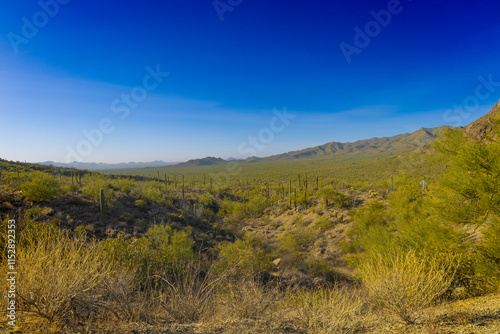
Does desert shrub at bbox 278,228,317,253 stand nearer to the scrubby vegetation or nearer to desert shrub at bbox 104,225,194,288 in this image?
the scrubby vegetation

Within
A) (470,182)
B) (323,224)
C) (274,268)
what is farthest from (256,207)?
(470,182)

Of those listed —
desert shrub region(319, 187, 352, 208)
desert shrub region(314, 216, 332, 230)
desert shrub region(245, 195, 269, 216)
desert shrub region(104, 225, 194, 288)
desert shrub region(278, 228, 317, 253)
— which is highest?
desert shrub region(104, 225, 194, 288)

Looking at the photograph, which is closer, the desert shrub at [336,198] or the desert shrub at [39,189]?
the desert shrub at [39,189]

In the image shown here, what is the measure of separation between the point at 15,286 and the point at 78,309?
92cm

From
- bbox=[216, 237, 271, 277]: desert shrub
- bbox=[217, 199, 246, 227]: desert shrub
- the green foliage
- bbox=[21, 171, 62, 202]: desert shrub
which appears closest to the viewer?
the green foliage

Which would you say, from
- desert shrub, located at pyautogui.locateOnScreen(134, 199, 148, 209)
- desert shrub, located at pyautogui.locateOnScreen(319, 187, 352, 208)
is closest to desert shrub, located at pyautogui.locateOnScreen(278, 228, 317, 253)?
desert shrub, located at pyautogui.locateOnScreen(319, 187, 352, 208)

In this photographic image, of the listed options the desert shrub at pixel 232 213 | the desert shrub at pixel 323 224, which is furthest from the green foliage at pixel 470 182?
the desert shrub at pixel 232 213

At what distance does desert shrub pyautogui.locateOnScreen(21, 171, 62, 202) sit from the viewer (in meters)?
14.4

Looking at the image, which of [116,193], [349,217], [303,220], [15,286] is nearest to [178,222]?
[116,193]

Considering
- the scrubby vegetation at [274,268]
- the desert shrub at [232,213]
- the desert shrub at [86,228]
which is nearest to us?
A: the scrubby vegetation at [274,268]

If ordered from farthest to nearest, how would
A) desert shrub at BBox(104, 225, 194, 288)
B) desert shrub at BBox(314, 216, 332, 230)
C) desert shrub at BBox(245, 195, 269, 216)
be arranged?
desert shrub at BBox(245, 195, 269, 216) → desert shrub at BBox(314, 216, 332, 230) → desert shrub at BBox(104, 225, 194, 288)

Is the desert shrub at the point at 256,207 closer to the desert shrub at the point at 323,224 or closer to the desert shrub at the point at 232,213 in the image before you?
the desert shrub at the point at 232,213

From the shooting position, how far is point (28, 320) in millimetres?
3080

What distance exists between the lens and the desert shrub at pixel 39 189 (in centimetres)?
1441
